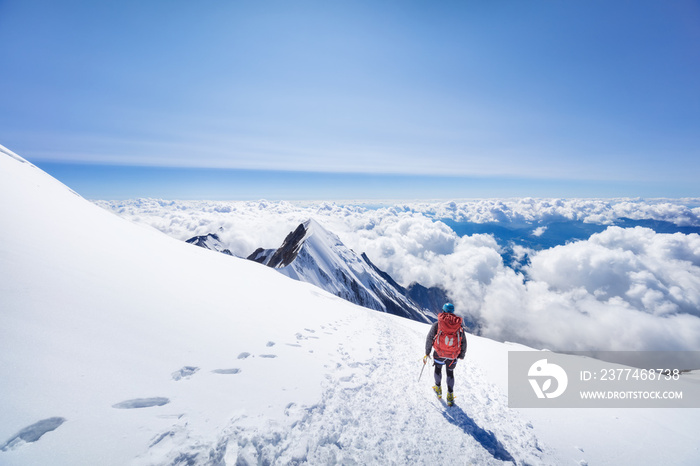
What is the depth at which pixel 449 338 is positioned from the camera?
8.21 meters

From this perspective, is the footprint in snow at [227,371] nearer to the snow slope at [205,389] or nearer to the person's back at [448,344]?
the snow slope at [205,389]

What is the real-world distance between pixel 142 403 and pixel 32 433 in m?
1.45

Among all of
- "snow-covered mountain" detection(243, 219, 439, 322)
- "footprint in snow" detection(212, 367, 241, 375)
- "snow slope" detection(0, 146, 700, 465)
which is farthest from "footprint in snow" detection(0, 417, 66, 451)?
"snow-covered mountain" detection(243, 219, 439, 322)

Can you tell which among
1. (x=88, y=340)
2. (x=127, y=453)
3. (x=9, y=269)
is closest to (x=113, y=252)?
(x=9, y=269)

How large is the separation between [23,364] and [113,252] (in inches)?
297

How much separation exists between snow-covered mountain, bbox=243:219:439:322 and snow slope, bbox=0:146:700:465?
3417 inches

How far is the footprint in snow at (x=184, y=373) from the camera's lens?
6.08 metres

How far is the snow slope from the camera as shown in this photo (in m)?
4.41

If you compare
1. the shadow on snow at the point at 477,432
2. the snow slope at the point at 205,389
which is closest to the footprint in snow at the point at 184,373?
the snow slope at the point at 205,389

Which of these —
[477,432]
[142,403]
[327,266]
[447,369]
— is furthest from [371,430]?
[327,266]

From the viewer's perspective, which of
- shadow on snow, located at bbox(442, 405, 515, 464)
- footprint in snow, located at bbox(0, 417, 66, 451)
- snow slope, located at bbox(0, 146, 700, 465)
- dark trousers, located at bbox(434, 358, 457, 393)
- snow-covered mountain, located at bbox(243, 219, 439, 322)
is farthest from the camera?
snow-covered mountain, located at bbox(243, 219, 439, 322)

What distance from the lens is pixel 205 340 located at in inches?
307

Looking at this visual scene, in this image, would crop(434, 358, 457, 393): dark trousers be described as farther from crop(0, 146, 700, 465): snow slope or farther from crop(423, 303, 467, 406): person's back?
crop(0, 146, 700, 465): snow slope

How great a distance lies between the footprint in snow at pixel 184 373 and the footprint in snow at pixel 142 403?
730 millimetres
